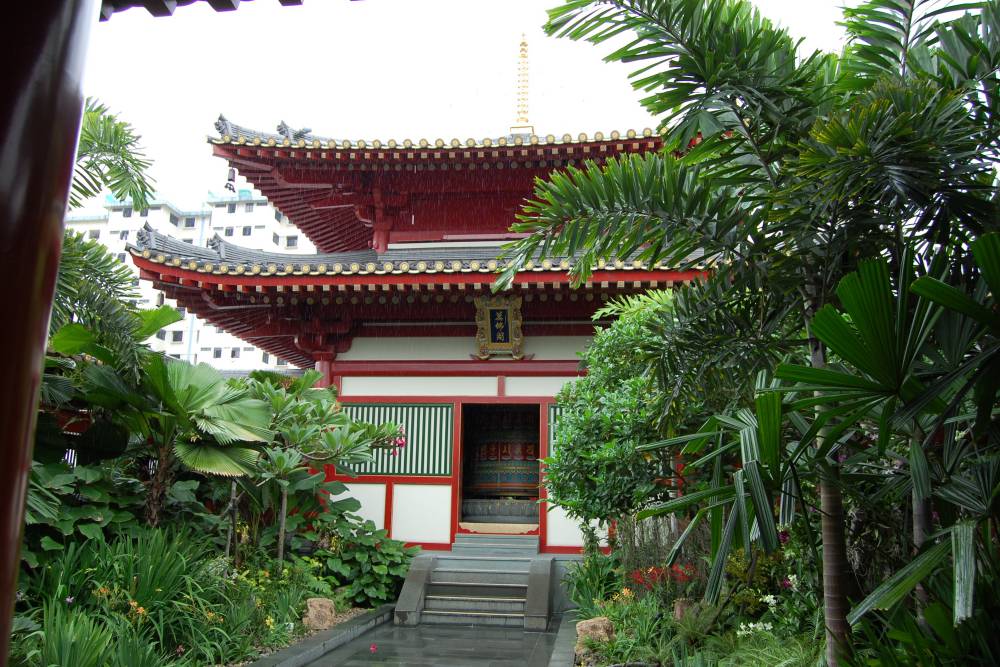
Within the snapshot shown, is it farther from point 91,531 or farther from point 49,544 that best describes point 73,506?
point 49,544

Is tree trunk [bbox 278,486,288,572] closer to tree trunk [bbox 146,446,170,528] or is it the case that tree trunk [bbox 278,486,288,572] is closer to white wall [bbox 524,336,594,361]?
tree trunk [bbox 146,446,170,528]

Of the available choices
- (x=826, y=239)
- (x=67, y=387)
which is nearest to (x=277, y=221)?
(x=67, y=387)

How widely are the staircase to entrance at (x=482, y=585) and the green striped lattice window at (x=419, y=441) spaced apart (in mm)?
1000

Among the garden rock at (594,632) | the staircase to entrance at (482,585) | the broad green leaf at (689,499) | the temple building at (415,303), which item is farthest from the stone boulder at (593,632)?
the broad green leaf at (689,499)

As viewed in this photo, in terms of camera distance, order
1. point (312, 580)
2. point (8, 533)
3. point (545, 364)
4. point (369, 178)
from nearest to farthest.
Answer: point (8, 533)
point (312, 580)
point (545, 364)
point (369, 178)

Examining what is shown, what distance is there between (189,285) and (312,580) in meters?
3.71

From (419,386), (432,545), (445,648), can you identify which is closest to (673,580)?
(445,648)

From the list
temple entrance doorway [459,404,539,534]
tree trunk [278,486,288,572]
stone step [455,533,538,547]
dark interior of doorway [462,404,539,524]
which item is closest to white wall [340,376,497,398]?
stone step [455,533,538,547]

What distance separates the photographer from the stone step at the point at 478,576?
9.15 metres

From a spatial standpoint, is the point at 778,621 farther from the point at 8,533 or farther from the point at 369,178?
the point at 369,178

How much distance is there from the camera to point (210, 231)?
167ft

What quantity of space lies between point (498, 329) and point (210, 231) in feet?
150

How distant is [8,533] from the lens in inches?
42.0

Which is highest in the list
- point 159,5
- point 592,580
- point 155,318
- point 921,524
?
point 159,5
